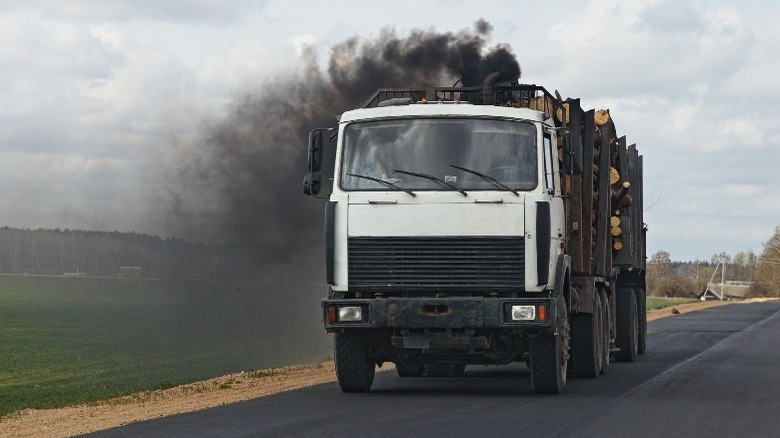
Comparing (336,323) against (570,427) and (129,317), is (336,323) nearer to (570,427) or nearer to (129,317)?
(570,427)

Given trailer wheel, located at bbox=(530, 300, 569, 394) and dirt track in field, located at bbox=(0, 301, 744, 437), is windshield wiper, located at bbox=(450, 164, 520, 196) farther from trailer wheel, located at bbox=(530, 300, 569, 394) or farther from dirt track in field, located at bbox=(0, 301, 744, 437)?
dirt track in field, located at bbox=(0, 301, 744, 437)

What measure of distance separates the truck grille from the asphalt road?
131 centimetres

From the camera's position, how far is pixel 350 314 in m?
14.0

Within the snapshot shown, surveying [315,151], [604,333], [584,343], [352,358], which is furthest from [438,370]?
[315,151]

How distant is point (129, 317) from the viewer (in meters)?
58.6

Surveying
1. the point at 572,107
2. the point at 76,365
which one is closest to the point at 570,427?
the point at 572,107

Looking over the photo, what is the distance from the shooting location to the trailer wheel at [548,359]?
14375 mm

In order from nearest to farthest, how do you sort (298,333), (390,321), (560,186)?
(390,321)
(560,186)
(298,333)

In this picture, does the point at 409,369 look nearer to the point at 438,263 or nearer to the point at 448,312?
the point at 448,312

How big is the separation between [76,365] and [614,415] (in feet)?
71.8

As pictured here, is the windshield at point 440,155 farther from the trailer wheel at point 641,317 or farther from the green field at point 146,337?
the trailer wheel at point 641,317

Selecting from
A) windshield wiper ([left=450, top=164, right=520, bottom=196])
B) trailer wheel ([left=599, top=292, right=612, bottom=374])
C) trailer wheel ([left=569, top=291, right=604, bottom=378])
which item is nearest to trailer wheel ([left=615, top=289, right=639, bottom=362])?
trailer wheel ([left=599, top=292, right=612, bottom=374])

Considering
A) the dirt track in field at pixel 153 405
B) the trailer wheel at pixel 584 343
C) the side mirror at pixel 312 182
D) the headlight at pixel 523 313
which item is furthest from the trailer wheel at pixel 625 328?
the side mirror at pixel 312 182

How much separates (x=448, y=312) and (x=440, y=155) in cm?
177
